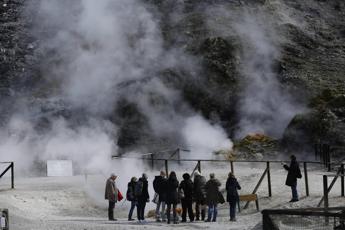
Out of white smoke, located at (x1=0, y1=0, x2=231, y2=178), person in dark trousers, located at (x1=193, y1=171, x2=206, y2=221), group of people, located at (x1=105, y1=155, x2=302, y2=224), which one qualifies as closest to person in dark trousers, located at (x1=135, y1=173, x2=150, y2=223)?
group of people, located at (x1=105, y1=155, x2=302, y2=224)

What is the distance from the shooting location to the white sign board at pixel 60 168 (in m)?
22.6

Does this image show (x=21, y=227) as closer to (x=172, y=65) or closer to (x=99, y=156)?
(x=99, y=156)

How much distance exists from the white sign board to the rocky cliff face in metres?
6.27

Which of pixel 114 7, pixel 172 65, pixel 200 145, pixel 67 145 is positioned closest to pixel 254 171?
pixel 200 145

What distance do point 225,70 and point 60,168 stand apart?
12049 mm

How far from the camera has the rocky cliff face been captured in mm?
29438

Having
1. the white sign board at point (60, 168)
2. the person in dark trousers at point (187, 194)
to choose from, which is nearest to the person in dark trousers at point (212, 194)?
the person in dark trousers at point (187, 194)

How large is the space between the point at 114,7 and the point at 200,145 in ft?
39.7

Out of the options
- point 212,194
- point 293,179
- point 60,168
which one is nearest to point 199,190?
→ point 212,194

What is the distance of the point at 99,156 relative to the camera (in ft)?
80.7

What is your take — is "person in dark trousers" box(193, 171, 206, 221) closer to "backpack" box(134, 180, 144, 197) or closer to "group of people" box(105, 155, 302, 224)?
"group of people" box(105, 155, 302, 224)

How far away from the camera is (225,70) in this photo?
105 feet

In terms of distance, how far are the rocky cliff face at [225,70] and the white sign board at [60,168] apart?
20.6ft

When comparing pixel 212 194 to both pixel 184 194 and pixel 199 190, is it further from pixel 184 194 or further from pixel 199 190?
pixel 184 194
